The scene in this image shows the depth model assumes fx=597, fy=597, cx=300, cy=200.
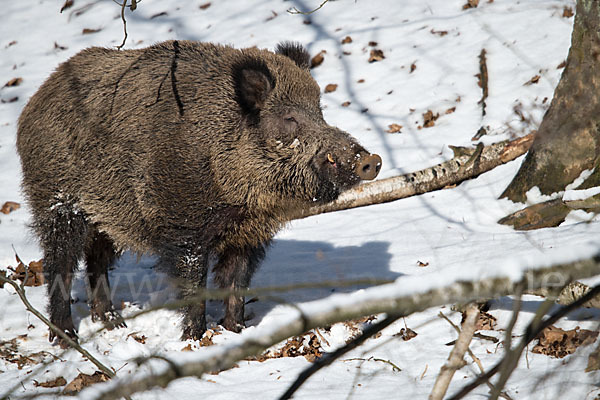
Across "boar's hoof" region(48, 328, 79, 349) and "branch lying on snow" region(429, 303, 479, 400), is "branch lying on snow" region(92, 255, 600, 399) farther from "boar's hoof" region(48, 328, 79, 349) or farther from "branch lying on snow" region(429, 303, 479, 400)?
"boar's hoof" region(48, 328, 79, 349)

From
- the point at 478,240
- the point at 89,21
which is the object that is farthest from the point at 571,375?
the point at 89,21

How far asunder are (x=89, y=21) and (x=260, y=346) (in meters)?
12.3

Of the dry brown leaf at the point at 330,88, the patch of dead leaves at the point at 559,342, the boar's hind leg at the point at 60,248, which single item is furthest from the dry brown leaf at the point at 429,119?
the patch of dead leaves at the point at 559,342

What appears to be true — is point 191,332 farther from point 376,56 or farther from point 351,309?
point 376,56

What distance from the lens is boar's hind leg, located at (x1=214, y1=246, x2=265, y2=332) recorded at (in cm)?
491

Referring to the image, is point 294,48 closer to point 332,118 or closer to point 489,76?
point 332,118

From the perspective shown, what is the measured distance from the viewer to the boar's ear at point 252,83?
4.47m

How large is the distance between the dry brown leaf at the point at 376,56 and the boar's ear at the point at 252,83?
549cm

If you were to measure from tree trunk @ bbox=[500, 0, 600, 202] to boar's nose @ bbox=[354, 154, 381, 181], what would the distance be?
4.82 feet

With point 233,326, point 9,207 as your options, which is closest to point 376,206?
point 233,326

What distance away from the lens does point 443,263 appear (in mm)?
5020

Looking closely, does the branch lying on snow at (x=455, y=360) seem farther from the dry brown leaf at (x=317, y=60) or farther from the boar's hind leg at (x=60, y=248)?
the dry brown leaf at (x=317, y=60)

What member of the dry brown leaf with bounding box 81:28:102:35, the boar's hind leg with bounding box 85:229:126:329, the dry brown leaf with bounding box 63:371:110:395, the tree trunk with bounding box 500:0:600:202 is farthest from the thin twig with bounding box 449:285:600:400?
the dry brown leaf with bounding box 81:28:102:35

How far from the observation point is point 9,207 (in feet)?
25.2
